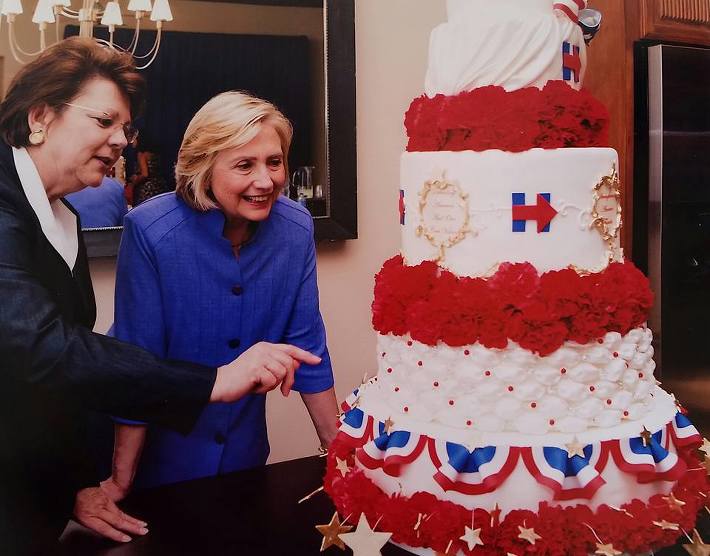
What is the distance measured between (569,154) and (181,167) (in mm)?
842

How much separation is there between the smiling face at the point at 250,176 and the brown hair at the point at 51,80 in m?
0.28

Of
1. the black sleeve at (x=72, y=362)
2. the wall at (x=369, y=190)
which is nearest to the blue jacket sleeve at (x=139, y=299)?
the black sleeve at (x=72, y=362)

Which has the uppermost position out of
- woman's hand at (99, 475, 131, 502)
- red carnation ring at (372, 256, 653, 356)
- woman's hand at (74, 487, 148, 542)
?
red carnation ring at (372, 256, 653, 356)

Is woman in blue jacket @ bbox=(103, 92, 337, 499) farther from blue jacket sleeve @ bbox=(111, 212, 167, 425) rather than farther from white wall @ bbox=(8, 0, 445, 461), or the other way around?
white wall @ bbox=(8, 0, 445, 461)

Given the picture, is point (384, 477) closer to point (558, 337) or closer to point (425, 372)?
point (425, 372)

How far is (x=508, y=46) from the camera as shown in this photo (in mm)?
1348

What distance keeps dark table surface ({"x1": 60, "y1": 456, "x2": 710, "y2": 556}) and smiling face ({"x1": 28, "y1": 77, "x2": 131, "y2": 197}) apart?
0.62 m

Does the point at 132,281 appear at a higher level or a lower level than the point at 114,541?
higher

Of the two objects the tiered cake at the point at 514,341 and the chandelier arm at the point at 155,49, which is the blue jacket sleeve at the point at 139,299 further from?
the chandelier arm at the point at 155,49

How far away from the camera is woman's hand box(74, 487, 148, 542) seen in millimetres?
1311

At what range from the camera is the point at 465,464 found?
121 cm

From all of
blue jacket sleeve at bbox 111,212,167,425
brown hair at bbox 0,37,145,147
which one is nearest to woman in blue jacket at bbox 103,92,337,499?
blue jacket sleeve at bbox 111,212,167,425

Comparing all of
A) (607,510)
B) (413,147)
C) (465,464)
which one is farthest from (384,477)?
(413,147)

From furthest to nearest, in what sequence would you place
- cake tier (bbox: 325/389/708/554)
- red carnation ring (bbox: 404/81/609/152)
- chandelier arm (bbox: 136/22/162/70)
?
1. chandelier arm (bbox: 136/22/162/70)
2. red carnation ring (bbox: 404/81/609/152)
3. cake tier (bbox: 325/389/708/554)
